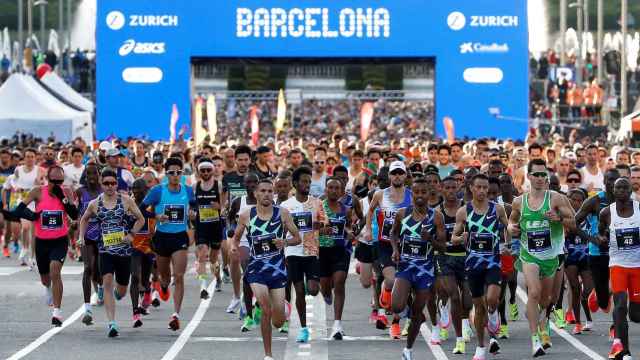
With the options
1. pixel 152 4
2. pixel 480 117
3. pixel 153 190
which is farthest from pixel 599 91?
pixel 153 190

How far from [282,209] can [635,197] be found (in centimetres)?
391

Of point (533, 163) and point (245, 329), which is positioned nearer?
point (533, 163)

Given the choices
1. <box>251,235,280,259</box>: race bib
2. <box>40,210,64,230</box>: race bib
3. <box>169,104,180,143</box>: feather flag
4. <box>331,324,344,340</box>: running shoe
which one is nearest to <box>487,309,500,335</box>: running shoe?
<box>331,324,344,340</box>: running shoe

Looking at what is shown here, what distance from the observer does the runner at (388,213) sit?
17859mm

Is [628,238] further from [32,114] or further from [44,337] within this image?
[32,114]

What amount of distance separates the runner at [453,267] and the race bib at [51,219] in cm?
482

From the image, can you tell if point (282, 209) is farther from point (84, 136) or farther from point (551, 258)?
point (84, 136)

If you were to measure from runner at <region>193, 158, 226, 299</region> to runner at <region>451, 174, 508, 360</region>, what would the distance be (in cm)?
509

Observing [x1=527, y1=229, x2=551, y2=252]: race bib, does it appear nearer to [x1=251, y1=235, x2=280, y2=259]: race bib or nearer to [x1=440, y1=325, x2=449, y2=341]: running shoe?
[x1=440, y1=325, x2=449, y2=341]: running shoe

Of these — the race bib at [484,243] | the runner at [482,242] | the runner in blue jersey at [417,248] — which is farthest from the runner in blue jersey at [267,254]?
the race bib at [484,243]

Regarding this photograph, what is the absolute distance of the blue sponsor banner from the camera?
4531cm

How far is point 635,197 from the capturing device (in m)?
17.5

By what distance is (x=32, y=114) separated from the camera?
4659cm

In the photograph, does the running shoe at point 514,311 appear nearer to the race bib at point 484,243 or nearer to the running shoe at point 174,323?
the race bib at point 484,243
